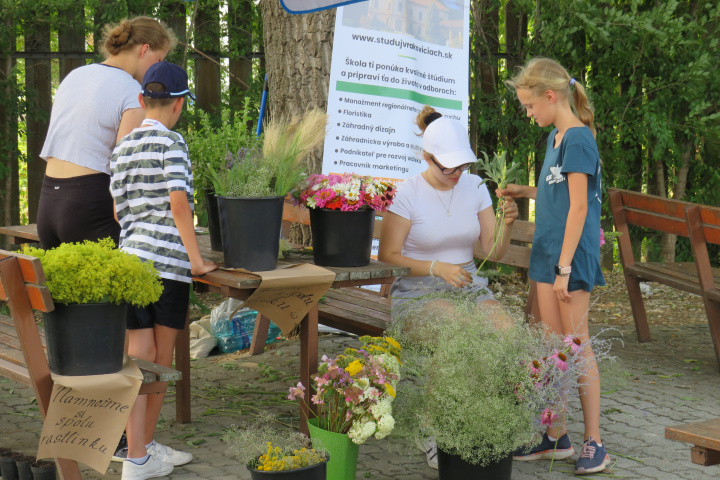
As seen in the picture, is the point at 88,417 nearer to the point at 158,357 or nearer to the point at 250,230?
the point at 158,357

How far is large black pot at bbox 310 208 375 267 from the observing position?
3246mm

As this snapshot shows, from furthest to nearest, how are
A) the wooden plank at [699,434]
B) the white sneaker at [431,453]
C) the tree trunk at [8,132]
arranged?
1. the tree trunk at [8,132]
2. the white sneaker at [431,453]
3. the wooden plank at [699,434]

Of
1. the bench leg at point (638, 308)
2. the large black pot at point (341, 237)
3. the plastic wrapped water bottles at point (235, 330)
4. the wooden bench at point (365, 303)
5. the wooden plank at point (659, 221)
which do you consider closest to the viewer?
the large black pot at point (341, 237)

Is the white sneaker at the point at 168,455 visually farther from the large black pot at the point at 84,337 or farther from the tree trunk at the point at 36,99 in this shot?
the tree trunk at the point at 36,99

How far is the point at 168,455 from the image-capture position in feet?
11.0

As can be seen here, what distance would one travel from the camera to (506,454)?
294 centimetres

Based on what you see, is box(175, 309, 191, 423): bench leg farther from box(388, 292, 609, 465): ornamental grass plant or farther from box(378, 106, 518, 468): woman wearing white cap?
box(388, 292, 609, 465): ornamental grass plant

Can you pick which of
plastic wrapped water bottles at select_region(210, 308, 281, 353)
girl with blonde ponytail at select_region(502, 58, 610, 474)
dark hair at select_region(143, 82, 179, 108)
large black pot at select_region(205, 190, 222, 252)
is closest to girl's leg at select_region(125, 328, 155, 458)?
large black pot at select_region(205, 190, 222, 252)

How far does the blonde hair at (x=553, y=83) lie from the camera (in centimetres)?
328

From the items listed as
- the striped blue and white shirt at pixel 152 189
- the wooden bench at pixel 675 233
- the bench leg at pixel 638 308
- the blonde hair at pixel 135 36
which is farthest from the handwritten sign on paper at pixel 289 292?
the bench leg at pixel 638 308

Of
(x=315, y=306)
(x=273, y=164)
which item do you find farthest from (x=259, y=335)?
(x=273, y=164)

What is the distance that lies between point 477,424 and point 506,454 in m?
0.20

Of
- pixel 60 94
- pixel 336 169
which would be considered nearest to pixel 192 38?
pixel 336 169

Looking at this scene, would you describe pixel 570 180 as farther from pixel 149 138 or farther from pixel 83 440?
pixel 83 440
